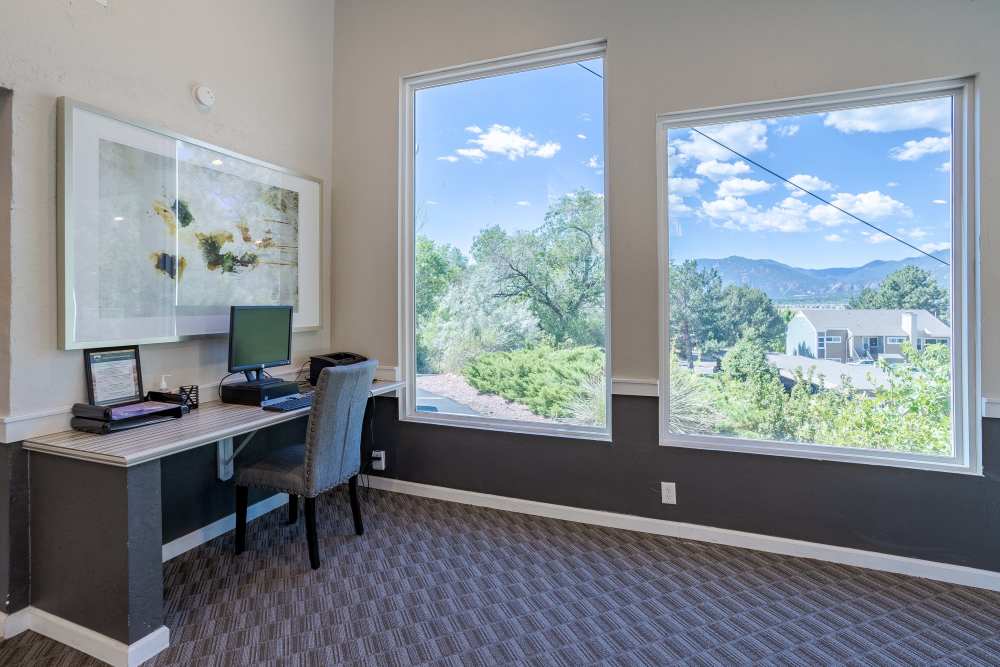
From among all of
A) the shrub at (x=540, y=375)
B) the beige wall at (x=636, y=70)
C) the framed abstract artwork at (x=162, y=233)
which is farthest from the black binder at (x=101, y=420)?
the shrub at (x=540, y=375)

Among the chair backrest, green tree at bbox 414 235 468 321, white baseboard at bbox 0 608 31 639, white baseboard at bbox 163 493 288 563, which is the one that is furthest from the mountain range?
white baseboard at bbox 0 608 31 639

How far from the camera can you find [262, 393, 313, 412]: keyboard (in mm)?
2521

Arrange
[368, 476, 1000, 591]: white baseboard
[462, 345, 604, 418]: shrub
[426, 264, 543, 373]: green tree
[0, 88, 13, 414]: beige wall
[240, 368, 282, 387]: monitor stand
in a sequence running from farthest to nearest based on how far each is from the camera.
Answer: [426, 264, 543, 373]: green tree < [462, 345, 604, 418]: shrub < [240, 368, 282, 387]: monitor stand < [368, 476, 1000, 591]: white baseboard < [0, 88, 13, 414]: beige wall

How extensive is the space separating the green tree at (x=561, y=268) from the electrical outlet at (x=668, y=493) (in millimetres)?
878

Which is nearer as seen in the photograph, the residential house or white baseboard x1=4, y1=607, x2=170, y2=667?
white baseboard x1=4, y1=607, x2=170, y2=667

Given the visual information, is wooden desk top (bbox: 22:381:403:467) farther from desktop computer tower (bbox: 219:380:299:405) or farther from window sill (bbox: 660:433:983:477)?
window sill (bbox: 660:433:983:477)

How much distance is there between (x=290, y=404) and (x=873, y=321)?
2.98m

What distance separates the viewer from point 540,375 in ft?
10.6

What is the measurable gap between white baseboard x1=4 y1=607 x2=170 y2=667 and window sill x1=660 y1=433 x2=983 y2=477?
2.44 meters

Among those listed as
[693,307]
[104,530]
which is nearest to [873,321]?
[693,307]

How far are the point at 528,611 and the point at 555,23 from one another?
3.14 meters

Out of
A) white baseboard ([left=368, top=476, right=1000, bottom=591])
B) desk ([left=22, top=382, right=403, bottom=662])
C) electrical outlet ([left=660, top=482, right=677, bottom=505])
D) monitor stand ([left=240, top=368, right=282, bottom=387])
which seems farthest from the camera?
electrical outlet ([left=660, top=482, right=677, bottom=505])

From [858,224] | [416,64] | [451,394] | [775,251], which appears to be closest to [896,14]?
Answer: [858,224]

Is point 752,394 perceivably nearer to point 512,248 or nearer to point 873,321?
point 873,321
